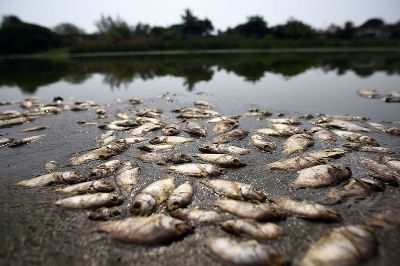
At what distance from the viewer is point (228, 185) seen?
363cm

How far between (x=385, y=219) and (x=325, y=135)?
8.73 ft

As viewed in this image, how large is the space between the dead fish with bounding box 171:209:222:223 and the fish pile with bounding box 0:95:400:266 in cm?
1

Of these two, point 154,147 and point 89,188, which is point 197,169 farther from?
point 89,188

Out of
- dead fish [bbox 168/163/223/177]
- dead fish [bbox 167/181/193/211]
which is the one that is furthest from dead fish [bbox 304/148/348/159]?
dead fish [bbox 167/181/193/211]

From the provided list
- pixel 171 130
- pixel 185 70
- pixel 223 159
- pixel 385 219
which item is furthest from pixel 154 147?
pixel 185 70

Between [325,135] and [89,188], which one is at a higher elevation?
[325,135]

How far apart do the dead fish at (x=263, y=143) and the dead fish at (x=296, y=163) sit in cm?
56

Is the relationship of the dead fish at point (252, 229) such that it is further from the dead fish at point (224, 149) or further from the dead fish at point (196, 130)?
the dead fish at point (196, 130)

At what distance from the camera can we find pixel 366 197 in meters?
3.35

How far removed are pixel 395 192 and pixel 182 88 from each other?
939 centimetres

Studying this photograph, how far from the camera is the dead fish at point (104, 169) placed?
402 centimetres

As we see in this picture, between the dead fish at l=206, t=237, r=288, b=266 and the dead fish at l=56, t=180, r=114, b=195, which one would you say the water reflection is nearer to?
the dead fish at l=56, t=180, r=114, b=195

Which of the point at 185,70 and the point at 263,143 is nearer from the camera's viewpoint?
the point at 263,143

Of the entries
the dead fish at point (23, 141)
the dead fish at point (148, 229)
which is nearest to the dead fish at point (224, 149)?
the dead fish at point (148, 229)
